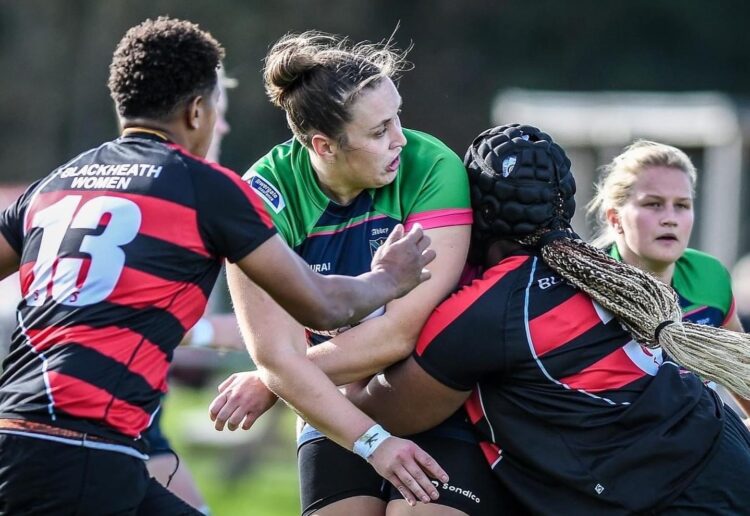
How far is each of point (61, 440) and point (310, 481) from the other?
1.05 meters

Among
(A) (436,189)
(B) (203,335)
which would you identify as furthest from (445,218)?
(B) (203,335)

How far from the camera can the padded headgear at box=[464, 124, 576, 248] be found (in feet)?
11.8

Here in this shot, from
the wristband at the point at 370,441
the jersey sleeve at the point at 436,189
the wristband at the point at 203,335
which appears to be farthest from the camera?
the wristband at the point at 203,335

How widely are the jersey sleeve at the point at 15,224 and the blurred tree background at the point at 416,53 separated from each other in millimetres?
17483

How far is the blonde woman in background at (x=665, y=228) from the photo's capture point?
14.5ft

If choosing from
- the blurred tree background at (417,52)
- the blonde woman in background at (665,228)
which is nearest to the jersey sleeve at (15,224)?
the blonde woman in background at (665,228)

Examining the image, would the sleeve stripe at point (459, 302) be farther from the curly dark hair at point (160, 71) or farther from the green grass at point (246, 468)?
the green grass at point (246, 468)

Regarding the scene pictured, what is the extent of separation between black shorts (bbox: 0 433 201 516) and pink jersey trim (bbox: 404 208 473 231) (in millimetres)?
1095

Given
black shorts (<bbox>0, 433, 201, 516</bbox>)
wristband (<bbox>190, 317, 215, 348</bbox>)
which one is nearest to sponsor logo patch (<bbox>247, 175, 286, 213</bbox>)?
black shorts (<bbox>0, 433, 201, 516</bbox>)

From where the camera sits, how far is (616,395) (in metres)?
3.46

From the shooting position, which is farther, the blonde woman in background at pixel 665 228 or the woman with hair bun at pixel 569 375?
the blonde woman in background at pixel 665 228

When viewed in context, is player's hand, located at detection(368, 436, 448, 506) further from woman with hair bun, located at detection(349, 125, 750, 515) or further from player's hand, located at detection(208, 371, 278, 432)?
player's hand, located at detection(208, 371, 278, 432)

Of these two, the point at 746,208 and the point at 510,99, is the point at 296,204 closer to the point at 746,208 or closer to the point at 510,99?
the point at 746,208

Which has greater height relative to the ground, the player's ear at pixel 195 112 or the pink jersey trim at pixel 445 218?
the player's ear at pixel 195 112
